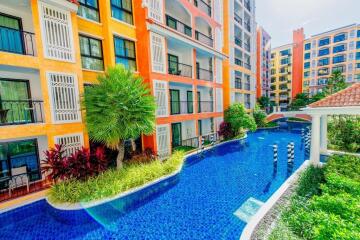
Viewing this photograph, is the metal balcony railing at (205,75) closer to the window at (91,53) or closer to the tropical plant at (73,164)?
the window at (91,53)

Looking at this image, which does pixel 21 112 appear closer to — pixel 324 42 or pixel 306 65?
pixel 306 65

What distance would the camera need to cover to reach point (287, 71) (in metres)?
55.7

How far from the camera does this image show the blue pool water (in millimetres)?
5996

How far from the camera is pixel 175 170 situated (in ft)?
35.9

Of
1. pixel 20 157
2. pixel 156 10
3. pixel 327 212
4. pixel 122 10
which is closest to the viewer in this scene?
pixel 327 212

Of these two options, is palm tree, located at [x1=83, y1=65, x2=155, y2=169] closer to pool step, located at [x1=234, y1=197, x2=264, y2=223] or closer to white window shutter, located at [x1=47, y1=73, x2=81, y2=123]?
white window shutter, located at [x1=47, y1=73, x2=81, y2=123]

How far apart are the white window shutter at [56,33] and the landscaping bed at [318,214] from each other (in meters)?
11.8

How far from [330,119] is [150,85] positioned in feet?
52.0

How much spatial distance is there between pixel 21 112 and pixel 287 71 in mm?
66180

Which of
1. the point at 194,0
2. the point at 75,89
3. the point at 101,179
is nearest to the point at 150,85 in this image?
the point at 75,89

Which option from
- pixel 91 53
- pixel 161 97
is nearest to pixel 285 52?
pixel 161 97

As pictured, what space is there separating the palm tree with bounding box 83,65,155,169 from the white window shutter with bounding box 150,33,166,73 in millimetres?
3538

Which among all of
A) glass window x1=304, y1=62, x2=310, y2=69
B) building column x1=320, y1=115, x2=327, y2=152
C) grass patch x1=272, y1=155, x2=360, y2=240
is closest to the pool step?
grass patch x1=272, y1=155, x2=360, y2=240

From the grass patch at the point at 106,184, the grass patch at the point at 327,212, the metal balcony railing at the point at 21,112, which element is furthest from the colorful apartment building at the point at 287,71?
the metal balcony railing at the point at 21,112
